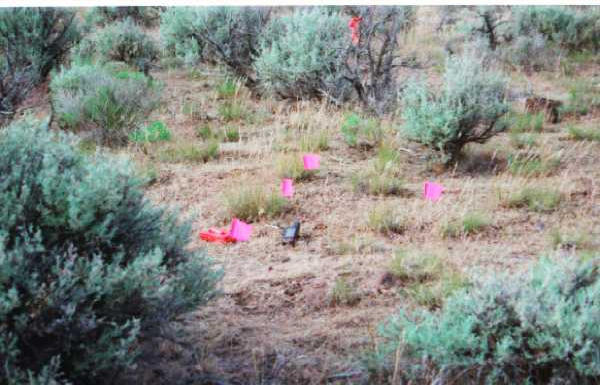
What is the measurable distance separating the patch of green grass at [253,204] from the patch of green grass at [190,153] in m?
0.66

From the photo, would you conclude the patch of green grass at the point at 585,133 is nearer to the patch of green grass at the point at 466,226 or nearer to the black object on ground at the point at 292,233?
the patch of green grass at the point at 466,226

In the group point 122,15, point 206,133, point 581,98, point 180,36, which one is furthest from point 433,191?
point 180,36

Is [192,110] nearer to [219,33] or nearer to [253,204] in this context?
[219,33]

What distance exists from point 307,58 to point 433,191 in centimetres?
192

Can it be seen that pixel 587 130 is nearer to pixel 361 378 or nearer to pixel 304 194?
pixel 304 194

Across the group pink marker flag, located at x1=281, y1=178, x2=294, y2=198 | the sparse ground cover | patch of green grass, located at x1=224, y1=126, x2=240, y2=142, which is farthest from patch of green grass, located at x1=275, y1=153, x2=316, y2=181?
patch of green grass, located at x1=224, y1=126, x2=240, y2=142

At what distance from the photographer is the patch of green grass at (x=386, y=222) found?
3.33 m

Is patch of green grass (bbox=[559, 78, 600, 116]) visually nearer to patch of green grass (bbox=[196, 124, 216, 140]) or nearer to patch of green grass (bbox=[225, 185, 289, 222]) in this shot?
patch of green grass (bbox=[225, 185, 289, 222])

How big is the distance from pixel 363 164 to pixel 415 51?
1.04 meters

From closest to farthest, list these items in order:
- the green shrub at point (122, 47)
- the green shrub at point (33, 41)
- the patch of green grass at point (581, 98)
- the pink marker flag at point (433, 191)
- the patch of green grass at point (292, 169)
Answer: the pink marker flag at point (433, 191), the patch of green grass at point (292, 169), the patch of green grass at point (581, 98), the green shrub at point (33, 41), the green shrub at point (122, 47)

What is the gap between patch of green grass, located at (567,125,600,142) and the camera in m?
4.07

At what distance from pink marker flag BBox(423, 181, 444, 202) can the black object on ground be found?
0.64 metres

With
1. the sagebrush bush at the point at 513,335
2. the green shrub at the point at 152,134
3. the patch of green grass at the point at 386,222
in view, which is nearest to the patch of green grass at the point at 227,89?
the green shrub at the point at 152,134

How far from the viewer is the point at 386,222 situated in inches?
131
